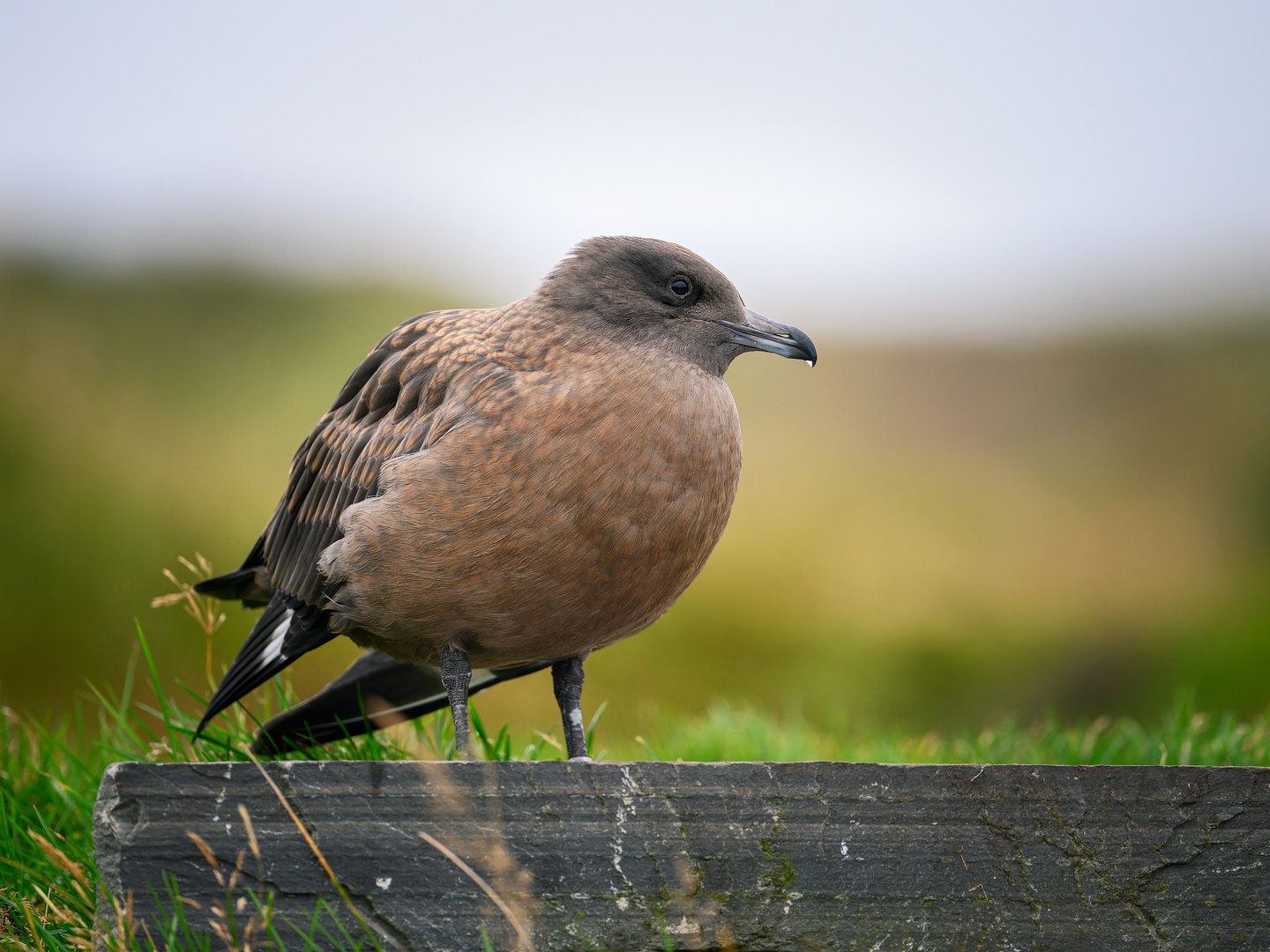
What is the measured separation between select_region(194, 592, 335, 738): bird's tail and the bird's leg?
0.74m

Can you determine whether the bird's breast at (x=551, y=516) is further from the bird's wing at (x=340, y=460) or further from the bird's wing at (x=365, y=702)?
the bird's wing at (x=365, y=702)

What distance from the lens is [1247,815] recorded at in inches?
106

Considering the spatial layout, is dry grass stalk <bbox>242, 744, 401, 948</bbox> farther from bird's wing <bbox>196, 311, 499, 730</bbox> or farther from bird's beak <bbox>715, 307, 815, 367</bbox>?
bird's beak <bbox>715, 307, 815, 367</bbox>

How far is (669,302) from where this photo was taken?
3398 mm

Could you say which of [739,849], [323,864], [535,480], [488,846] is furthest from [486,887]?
[535,480]

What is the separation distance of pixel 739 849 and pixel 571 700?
107cm

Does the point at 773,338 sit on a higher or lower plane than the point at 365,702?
higher

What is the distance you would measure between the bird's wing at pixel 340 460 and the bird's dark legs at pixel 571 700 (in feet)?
2.44

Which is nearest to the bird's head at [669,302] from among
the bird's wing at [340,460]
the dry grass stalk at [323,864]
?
the bird's wing at [340,460]

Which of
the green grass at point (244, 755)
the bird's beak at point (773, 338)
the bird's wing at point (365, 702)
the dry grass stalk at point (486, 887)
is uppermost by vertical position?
the bird's beak at point (773, 338)

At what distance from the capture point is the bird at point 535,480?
3029 mm

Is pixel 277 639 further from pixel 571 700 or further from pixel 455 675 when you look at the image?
pixel 571 700

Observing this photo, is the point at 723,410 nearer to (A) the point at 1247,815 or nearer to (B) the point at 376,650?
(B) the point at 376,650

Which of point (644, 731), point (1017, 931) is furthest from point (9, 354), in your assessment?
point (1017, 931)
